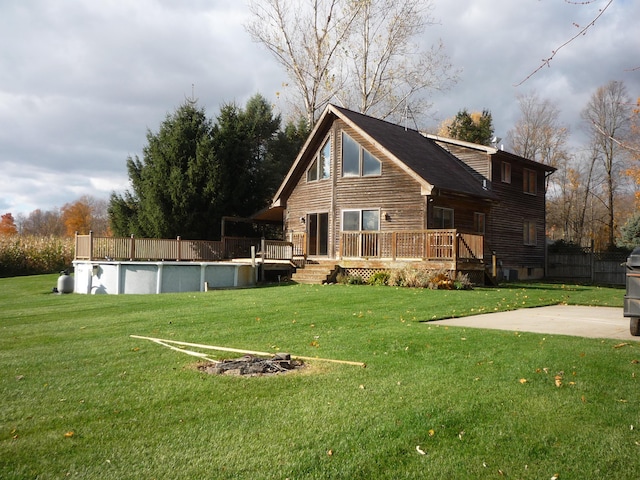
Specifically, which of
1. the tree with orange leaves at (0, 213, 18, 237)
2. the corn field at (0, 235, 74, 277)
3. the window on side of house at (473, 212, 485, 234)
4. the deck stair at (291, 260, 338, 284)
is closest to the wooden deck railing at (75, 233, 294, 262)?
the deck stair at (291, 260, 338, 284)

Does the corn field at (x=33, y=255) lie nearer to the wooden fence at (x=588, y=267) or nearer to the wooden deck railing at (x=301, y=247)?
the wooden deck railing at (x=301, y=247)

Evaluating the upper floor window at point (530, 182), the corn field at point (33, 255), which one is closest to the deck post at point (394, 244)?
the upper floor window at point (530, 182)

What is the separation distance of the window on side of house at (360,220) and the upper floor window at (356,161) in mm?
1547

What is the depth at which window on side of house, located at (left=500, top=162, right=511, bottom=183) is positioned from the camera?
25562mm

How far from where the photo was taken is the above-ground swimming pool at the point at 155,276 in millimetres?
18281

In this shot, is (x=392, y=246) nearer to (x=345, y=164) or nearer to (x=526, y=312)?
(x=345, y=164)

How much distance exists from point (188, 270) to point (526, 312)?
11.7m

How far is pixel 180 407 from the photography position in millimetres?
4559

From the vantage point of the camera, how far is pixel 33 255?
31.0 metres

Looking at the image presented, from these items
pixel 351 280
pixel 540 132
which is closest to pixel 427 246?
pixel 351 280

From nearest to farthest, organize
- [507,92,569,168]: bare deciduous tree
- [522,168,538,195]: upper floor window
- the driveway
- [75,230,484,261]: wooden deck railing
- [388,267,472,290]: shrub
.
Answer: the driveway, [388,267,472,290]: shrub, [75,230,484,261]: wooden deck railing, [522,168,538,195]: upper floor window, [507,92,569,168]: bare deciduous tree

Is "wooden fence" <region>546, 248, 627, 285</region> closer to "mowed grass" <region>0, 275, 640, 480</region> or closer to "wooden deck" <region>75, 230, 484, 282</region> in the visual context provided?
"wooden deck" <region>75, 230, 484, 282</region>

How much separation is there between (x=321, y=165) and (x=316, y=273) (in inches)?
231

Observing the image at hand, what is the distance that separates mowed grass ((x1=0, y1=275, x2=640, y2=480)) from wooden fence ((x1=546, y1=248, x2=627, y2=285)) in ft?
76.7
